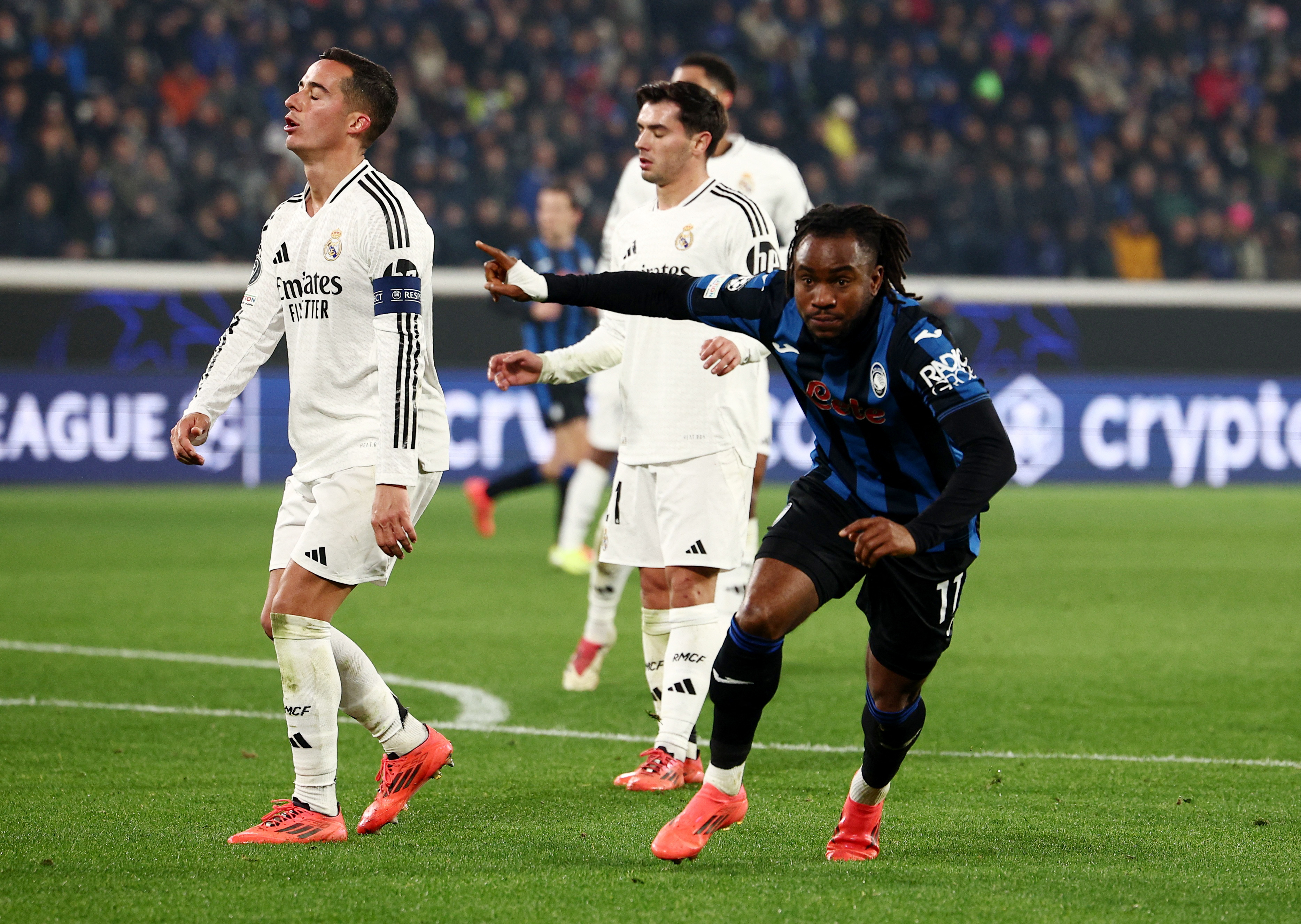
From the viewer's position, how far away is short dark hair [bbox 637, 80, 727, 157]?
538cm

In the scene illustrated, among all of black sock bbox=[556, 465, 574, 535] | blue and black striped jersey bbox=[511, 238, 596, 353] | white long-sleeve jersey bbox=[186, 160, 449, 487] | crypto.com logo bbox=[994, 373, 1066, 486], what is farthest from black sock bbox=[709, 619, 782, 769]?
crypto.com logo bbox=[994, 373, 1066, 486]

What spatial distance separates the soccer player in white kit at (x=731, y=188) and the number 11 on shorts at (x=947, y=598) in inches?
67.3

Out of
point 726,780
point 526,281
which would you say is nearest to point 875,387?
point 526,281

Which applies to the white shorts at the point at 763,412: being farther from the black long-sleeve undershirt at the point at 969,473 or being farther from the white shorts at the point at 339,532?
the black long-sleeve undershirt at the point at 969,473

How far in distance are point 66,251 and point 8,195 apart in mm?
959

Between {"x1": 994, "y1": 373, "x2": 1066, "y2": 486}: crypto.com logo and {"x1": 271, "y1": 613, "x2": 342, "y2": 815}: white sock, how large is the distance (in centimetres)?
1331

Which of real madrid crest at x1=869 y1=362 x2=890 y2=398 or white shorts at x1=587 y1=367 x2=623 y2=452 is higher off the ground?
real madrid crest at x1=869 y1=362 x2=890 y2=398

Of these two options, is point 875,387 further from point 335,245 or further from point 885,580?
point 335,245

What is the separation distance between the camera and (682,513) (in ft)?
17.4

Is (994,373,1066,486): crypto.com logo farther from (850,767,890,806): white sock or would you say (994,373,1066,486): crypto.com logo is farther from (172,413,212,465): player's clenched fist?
(172,413,212,465): player's clenched fist

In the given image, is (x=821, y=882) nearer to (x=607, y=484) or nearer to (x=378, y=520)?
(x=378, y=520)

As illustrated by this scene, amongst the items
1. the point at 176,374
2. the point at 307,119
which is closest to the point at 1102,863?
the point at 307,119

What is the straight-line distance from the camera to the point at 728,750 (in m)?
4.19

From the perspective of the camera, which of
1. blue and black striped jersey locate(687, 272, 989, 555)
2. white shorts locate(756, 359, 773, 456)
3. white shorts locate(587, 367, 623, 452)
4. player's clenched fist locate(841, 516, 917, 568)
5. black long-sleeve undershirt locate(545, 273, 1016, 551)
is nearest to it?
player's clenched fist locate(841, 516, 917, 568)
